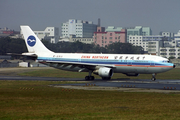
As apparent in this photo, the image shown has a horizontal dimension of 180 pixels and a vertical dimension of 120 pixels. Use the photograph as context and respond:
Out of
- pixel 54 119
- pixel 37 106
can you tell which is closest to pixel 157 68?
pixel 37 106

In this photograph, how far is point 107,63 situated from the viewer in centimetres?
5644

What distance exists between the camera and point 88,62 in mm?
58344

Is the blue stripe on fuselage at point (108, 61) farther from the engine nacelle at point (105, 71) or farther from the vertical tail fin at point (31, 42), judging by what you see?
the vertical tail fin at point (31, 42)

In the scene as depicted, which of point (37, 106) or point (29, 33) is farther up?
point (29, 33)

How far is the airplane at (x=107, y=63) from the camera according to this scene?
53.3 m

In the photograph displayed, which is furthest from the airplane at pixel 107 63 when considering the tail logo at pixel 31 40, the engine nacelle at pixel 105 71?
the tail logo at pixel 31 40

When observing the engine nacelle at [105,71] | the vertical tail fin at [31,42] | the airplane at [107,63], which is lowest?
the engine nacelle at [105,71]

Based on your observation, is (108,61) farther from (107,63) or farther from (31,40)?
(31,40)

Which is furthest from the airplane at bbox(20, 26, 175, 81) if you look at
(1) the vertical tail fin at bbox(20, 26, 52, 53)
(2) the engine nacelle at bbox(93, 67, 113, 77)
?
(1) the vertical tail fin at bbox(20, 26, 52, 53)

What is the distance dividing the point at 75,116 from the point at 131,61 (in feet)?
117

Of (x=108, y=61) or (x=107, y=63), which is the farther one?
(x=107, y=63)

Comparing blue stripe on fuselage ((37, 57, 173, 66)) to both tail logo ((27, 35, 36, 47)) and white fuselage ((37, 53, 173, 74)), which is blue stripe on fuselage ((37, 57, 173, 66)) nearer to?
white fuselage ((37, 53, 173, 74))

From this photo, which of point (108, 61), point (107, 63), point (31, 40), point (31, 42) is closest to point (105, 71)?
point (107, 63)

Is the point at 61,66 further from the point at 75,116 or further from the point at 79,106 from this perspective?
the point at 75,116
